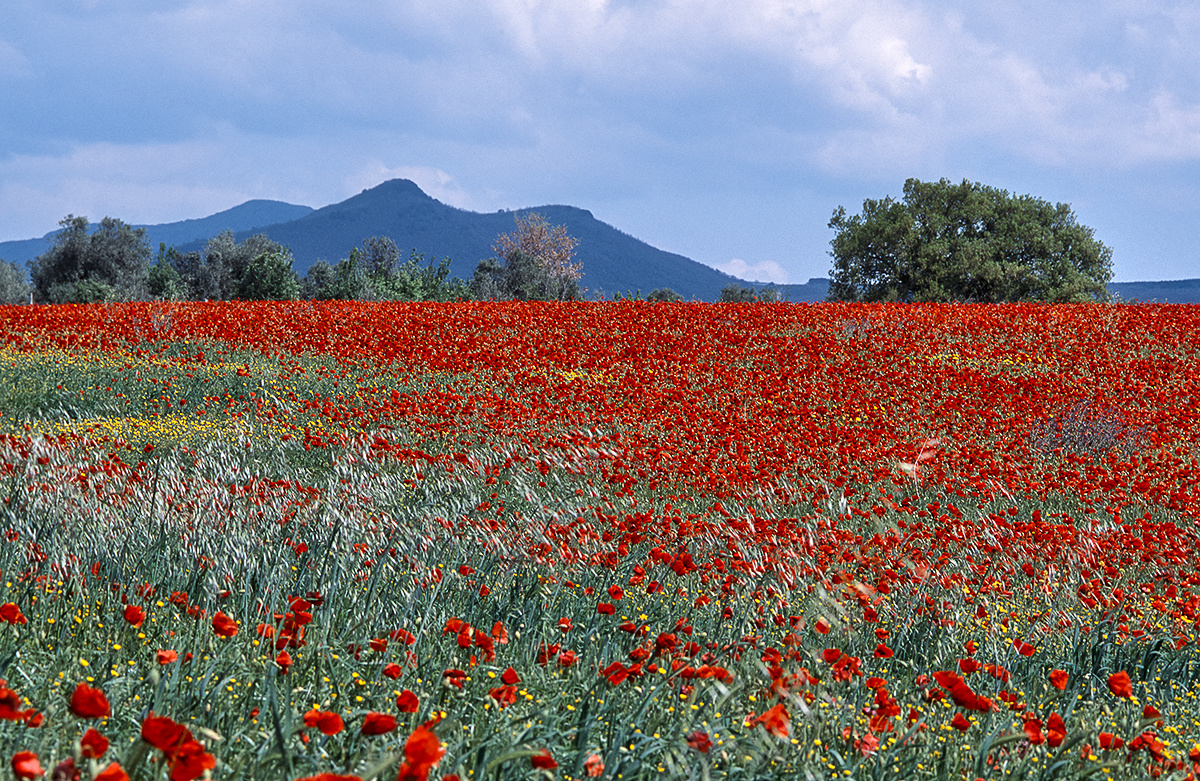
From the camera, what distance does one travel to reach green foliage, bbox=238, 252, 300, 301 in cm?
4184

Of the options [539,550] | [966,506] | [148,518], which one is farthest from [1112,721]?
[148,518]

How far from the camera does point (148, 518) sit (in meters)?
5.78

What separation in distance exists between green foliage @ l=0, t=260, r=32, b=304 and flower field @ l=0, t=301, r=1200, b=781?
51215mm

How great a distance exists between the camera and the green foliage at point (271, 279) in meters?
41.8

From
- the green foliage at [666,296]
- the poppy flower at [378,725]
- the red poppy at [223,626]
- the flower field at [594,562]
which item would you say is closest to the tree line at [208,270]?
the green foliage at [666,296]

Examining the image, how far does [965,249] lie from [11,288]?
5853 centimetres

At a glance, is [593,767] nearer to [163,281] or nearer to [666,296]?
[666,296]

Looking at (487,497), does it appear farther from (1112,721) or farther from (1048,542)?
(1112,721)

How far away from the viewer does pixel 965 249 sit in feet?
129

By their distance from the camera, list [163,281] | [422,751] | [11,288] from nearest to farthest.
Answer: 1. [422,751]
2. [163,281]
3. [11,288]

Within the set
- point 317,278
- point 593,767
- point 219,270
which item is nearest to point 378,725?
point 593,767

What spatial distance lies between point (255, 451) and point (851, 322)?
39.7 ft

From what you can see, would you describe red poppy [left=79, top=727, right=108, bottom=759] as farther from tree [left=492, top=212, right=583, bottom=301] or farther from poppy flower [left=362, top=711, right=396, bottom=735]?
tree [left=492, top=212, right=583, bottom=301]

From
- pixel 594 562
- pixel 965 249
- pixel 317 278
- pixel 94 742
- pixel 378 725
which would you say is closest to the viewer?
pixel 94 742
